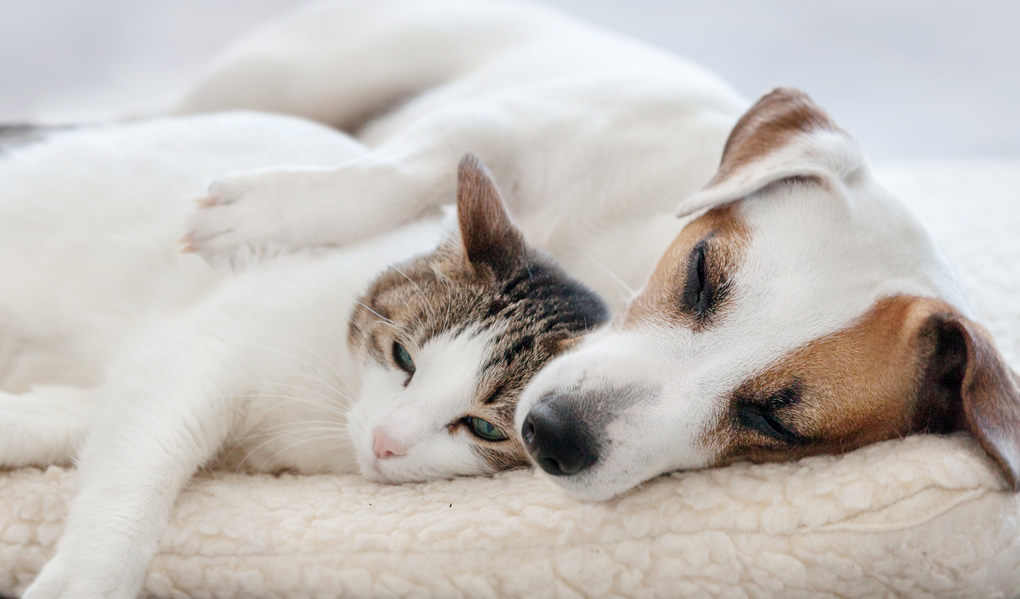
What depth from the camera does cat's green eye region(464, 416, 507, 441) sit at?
4.69ft

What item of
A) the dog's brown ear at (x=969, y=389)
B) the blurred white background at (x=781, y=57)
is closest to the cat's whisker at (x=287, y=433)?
the dog's brown ear at (x=969, y=389)

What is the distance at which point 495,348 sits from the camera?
1.45 meters

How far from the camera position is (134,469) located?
1.35 metres

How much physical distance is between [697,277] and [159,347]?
0.91 m

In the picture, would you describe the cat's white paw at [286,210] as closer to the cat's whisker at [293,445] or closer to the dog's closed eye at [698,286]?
the cat's whisker at [293,445]

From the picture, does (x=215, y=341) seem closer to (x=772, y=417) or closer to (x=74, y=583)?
(x=74, y=583)

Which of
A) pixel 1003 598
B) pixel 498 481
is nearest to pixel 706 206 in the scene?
pixel 498 481

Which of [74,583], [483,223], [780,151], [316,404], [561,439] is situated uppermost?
[780,151]

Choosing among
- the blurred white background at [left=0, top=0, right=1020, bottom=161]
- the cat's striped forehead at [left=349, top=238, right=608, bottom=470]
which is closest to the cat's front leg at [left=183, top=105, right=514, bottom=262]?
the cat's striped forehead at [left=349, top=238, right=608, bottom=470]

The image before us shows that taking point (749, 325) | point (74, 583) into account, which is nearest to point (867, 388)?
point (749, 325)

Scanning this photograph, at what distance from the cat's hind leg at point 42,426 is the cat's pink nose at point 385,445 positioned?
0.52 metres

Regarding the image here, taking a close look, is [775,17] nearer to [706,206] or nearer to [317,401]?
[706,206]

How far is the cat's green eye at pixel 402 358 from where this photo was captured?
150 cm

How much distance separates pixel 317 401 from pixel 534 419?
497 mm
